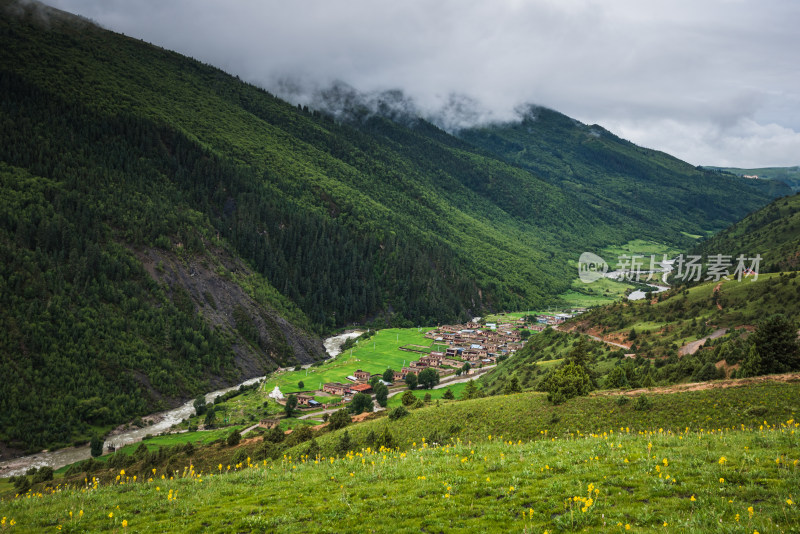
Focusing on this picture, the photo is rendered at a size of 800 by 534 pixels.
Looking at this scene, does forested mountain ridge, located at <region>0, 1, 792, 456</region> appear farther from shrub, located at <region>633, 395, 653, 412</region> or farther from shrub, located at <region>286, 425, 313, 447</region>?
shrub, located at <region>633, 395, 653, 412</region>

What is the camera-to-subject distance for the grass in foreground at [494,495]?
39.1 ft

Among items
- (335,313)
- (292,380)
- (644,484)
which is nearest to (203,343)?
(292,380)

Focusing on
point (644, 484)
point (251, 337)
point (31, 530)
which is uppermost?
point (644, 484)

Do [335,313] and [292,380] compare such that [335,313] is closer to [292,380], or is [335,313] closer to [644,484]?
[292,380]

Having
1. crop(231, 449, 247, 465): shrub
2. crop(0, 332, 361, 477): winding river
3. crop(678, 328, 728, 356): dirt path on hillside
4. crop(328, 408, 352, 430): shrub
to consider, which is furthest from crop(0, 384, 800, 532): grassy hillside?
crop(0, 332, 361, 477): winding river

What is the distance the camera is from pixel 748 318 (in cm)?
6888

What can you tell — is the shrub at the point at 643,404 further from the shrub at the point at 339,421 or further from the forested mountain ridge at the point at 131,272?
the forested mountain ridge at the point at 131,272

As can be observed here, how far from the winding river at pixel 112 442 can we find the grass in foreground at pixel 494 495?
68.3 m

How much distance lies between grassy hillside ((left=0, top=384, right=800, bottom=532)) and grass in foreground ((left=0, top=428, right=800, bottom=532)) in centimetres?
5

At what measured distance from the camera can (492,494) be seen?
15.2 metres

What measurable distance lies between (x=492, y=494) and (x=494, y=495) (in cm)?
18

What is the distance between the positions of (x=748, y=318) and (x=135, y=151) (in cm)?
18294

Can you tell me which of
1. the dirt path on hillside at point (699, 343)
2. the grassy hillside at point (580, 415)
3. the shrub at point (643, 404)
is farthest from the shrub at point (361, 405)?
the shrub at point (643, 404)

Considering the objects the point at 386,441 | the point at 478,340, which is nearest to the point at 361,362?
the point at 478,340
